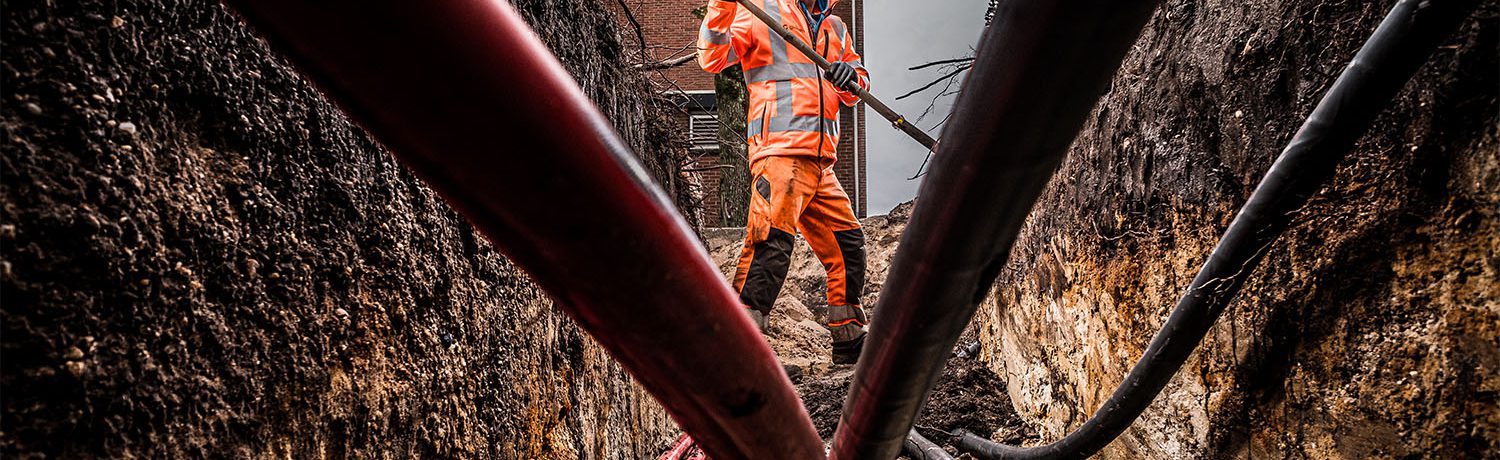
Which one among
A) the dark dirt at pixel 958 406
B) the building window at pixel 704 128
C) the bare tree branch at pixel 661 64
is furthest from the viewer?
the building window at pixel 704 128

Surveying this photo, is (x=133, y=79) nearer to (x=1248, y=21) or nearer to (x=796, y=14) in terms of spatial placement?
(x=1248, y=21)

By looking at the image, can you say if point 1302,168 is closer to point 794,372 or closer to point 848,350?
point 848,350

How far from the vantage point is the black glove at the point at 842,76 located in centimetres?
365

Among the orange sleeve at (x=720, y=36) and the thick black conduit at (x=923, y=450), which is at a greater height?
the orange sleeve at (x=720, y=36)

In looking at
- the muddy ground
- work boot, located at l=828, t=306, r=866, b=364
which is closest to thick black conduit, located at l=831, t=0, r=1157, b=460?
the muddy ground

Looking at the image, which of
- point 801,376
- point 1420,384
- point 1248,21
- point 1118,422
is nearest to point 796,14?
point 801,376

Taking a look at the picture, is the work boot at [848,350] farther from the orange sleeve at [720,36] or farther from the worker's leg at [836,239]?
the orange sleeve at [720,36]

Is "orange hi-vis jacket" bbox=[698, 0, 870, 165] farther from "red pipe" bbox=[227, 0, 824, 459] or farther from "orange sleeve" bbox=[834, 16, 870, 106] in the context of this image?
"red pipe" bbox=[227, 0, 824, 459]

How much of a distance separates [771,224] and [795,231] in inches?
6.3

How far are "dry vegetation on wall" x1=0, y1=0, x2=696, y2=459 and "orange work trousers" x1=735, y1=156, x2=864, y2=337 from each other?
6.92 ft

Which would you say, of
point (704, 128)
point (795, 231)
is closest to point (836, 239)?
point (795, 231)

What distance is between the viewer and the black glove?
3.65 m

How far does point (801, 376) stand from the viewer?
14.1ft

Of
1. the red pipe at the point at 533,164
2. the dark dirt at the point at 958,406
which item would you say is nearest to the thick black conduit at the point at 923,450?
the dark dirt at the point at 958,406
